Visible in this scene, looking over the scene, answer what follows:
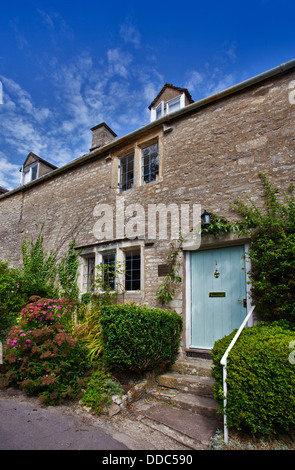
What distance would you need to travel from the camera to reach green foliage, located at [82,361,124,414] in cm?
383

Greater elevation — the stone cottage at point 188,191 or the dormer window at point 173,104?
the dormer window at point 173,104

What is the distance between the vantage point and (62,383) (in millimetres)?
4137

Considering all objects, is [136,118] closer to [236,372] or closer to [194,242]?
[194,242]

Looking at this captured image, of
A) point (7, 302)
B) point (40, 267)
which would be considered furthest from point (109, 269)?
point (40, 267)

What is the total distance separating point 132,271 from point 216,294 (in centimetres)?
241

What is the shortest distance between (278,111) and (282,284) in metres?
3.54

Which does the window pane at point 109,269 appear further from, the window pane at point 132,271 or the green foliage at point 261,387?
the green foliage at point 261,387

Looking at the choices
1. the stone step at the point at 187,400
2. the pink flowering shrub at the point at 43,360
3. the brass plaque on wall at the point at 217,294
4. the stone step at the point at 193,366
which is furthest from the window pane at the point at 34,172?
the stone step at the point at 187,400

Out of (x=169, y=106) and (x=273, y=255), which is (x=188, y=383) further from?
(x=169, y=106)

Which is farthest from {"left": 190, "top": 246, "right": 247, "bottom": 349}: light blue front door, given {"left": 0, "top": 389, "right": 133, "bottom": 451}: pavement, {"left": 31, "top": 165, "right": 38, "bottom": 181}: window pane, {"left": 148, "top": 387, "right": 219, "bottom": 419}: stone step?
{"left": 31, "top": 165, "right": 38, "bottom": 181}: window pane

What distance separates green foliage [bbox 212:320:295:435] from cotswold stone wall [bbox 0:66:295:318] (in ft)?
8.97

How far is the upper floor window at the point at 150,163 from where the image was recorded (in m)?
7.18

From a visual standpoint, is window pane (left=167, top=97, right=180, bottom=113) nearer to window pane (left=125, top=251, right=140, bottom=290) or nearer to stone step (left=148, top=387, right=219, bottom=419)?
window pane (left=125, top=251, right=140, bottom=290)

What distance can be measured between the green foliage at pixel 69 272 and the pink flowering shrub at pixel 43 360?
10.5ft
